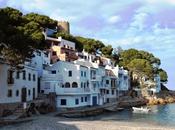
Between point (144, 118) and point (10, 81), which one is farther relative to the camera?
point (144, 118)

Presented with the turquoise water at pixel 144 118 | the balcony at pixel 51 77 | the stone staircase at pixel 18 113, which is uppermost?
the balcony at pixel 51 77

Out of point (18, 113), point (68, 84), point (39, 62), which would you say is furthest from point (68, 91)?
point (18, 113)

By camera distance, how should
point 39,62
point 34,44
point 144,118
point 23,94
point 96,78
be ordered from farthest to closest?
point 96,78
point 39,62
point 144,118
point 23,94
point 34,44

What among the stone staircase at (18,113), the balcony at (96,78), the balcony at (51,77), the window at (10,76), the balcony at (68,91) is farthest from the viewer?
the balcony at (96,78)

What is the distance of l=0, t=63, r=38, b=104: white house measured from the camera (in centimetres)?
5425

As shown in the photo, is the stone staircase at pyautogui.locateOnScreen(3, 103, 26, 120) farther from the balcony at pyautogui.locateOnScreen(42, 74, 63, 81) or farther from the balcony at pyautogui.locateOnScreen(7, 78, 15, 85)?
the balcony at pyautogui.locateOnScreen(42, 74, 63, 81)

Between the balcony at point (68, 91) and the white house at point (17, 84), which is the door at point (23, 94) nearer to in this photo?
the white house at point (17, 84)

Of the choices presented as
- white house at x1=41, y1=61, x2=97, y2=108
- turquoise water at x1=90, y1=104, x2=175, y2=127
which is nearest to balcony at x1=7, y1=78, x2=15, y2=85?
turquoise water at x1=90, y1=104, x2=175, y2=127

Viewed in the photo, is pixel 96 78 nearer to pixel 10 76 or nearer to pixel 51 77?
pixel 51 77

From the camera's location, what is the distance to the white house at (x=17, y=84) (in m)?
54.2

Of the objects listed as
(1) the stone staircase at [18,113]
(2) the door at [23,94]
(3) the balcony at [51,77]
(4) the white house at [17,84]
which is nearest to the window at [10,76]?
(4) the white house at [17,84]

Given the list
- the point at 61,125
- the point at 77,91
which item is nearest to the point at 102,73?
the point at 77,91

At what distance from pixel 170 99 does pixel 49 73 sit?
7051cm

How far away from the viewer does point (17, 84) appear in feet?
196
